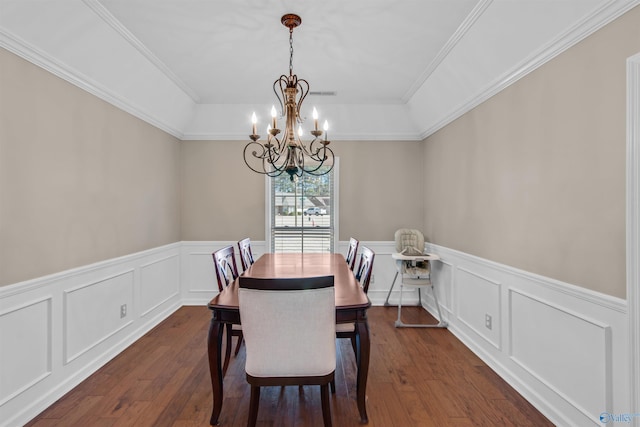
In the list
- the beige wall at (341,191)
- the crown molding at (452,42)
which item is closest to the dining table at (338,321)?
the crown molding at (452,42)

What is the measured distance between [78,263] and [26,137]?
3.27 feet

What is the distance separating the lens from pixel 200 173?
4.59 meters

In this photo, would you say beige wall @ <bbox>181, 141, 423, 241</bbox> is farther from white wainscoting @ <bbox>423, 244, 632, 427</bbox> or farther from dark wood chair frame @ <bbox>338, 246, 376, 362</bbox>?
dark wood chair frame @ <bbox>338, 246, 376, 362</bbox>

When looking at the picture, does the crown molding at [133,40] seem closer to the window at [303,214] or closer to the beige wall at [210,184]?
the beige wall at [210,184]

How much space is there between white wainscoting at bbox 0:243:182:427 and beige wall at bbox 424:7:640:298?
3.36 m

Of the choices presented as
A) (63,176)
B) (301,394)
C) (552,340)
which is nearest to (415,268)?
(552,340)

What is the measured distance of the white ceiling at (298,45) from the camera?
2.04m

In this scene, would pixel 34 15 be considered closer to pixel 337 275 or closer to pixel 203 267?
pixel 337 275

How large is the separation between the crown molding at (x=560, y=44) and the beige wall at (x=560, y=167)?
0.04 meters

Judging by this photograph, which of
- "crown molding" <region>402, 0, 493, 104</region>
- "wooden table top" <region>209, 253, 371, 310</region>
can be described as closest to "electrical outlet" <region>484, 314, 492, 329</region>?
"wooden table top" <region>209, 253, 371, 310</region>

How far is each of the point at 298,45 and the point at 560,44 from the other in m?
1.89

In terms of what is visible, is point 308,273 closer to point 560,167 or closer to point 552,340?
point 552,340

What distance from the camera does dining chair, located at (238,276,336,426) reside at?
5.36ft

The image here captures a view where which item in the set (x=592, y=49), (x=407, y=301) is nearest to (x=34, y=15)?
(x=592, y=49)
